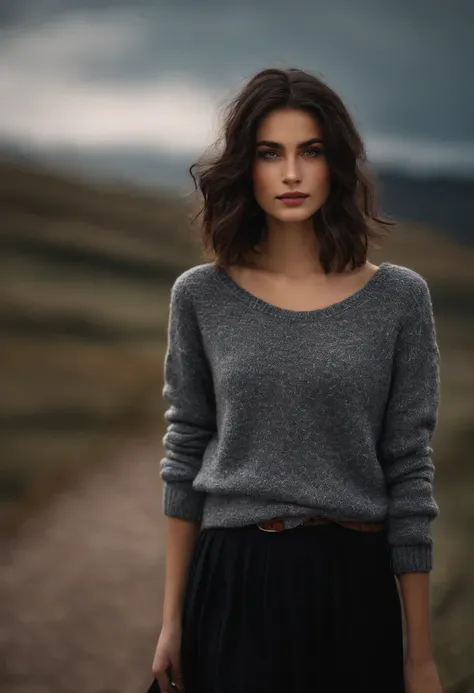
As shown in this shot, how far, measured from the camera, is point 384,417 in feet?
4.51

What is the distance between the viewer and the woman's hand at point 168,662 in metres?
1.39

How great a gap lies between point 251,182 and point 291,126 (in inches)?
4.3

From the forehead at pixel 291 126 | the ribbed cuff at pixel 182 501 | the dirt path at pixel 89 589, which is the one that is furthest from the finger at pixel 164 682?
the dirt path at pixel 89 589

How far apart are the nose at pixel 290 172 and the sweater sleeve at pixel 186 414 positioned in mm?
227

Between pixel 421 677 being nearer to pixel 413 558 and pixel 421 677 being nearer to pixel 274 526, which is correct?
pixel 413 558

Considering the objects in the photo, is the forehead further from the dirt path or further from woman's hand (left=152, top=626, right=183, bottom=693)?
the dirt path

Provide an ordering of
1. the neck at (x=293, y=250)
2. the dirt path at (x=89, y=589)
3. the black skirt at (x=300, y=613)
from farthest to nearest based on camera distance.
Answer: the dirt path at (x=89, y=589)
the neck at (x=293, y=250)
the black skirt at (x=300, y=613)

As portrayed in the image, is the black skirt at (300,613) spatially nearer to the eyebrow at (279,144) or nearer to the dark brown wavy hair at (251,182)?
the dark brown wavy hair at (251,182)

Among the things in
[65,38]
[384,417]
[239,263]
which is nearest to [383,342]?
[384,417]

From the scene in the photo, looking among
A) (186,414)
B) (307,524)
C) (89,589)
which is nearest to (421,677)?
(307,524)

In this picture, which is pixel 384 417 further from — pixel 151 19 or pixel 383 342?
pixel 151 19

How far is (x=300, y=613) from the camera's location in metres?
1.30

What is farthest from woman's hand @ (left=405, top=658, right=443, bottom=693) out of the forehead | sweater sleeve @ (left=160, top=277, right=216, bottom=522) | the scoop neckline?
the forehead

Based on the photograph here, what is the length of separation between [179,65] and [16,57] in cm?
42
